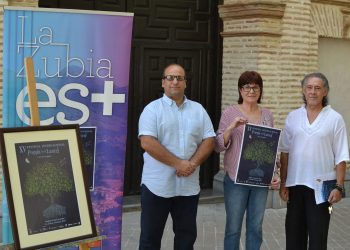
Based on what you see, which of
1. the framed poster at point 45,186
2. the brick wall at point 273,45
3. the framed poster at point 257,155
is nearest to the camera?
the framed poster at point 45,186

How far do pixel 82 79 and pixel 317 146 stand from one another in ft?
6.34

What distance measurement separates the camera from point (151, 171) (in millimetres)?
4715

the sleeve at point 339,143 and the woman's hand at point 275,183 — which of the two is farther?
the woman's hand at point 275,183

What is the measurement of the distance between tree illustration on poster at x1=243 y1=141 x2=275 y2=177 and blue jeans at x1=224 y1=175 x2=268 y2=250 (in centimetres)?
16

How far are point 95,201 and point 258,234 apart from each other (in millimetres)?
1439

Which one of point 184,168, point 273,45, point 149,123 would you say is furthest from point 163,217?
point 273,45

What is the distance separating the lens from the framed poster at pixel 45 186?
138 inches

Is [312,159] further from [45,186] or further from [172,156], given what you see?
[45,186]

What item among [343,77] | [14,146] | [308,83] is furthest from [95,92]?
[343,77]

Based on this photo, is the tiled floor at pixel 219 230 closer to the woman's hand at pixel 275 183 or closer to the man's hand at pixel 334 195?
the woman's hand at pixel 275 183

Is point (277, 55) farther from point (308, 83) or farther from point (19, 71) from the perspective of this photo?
point (19, 71)

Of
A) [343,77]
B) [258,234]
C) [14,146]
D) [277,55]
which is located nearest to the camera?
[14,146]

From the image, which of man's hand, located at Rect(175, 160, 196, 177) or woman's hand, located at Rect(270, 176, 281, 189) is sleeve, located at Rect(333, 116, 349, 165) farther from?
man's hand, located at Rect(175, 160, 196, 177)

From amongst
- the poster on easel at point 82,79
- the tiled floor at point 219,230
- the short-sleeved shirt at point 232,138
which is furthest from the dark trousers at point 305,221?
the tiled floor at point 219,230
